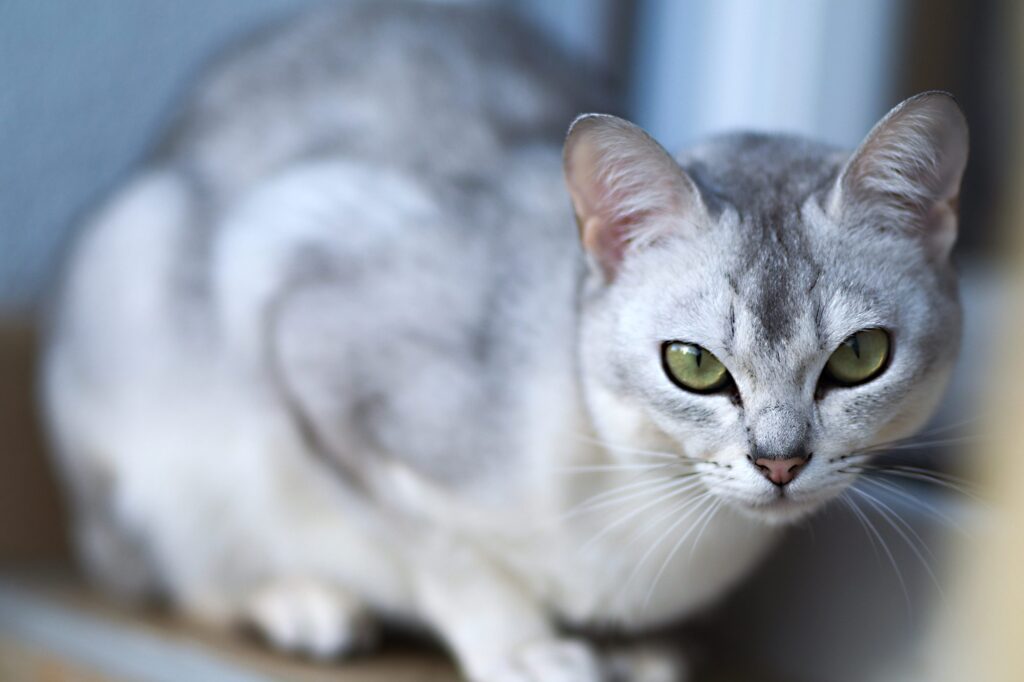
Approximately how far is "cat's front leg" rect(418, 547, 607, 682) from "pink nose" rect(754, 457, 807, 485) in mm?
→ 324

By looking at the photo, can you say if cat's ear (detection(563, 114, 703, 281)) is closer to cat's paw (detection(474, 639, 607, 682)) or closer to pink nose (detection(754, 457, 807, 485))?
pink nose (detection(754, 457, 807, 485))

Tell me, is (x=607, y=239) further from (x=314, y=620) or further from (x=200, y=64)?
(x=200, y=64)

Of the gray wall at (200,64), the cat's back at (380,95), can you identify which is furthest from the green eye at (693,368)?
the gray wall at (200,64)

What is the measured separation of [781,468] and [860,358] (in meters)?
0.10

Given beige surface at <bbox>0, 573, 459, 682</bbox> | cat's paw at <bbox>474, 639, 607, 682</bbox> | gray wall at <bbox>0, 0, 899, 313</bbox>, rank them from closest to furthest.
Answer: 1. cat's paw at <bbox>474, 639, 607, 682</bbox>
2. beige surface at <bbox>0, 573, 459, 682</bbox>
3. gray wall at <bbox>0, 0, 899, 313</bbox>

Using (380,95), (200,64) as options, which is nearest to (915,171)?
(380,95)

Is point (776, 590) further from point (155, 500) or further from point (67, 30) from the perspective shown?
point (67, 30)

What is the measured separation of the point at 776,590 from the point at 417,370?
0.47m

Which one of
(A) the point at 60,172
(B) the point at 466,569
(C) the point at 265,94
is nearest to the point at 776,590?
(B) the point at 466,569

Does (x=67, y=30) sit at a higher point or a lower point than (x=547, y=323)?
higher

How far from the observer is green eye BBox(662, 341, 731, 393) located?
2.82 ft

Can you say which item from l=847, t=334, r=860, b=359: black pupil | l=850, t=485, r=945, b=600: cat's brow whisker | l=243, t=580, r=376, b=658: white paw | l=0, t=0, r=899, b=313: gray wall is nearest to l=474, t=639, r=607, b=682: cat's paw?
l=243, t=580, r=376, b=658: white paw

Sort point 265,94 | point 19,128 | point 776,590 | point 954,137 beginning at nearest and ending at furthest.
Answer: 1. point 954,137
2. point 776,590
3. point 265,94
4. point 19,128

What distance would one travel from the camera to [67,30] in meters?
1.63
